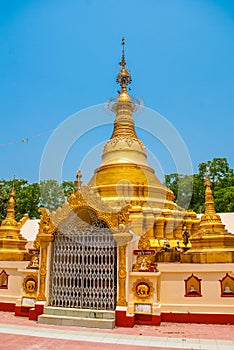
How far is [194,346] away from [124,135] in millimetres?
16094

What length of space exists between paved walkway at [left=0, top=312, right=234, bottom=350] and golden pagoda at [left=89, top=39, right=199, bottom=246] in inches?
266

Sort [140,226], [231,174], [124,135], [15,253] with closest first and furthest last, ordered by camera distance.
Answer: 1. [15,253]
2. [140,226]
3. [124,135]
4. [231,174]

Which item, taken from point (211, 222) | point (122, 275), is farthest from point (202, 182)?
point (122, 275)

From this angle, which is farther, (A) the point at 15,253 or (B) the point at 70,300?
(A) the point at 15,253

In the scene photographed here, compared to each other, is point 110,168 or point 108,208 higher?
point 110,168

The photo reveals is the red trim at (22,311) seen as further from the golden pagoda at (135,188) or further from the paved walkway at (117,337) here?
the golden pagoda at (135,188)

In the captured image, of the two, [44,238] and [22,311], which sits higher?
[44,238]

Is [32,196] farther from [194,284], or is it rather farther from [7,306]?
[194,284]

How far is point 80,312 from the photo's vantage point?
1014 centimetres

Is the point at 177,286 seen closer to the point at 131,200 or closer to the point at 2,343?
the point at 2,343

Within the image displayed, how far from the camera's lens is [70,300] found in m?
10.6

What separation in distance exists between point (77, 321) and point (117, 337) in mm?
1725

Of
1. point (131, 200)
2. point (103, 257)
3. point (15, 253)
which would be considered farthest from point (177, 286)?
point (15, 253)

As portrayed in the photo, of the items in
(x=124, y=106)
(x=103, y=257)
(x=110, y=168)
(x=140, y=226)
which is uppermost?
(x=124, y=106)
